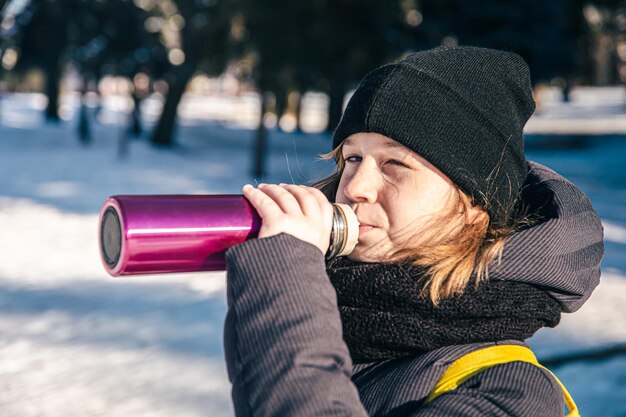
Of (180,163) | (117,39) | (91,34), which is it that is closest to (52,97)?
(91,34)

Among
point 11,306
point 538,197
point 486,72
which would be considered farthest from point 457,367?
point 11,306

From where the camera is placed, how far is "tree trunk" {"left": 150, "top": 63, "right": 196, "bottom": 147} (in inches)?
645

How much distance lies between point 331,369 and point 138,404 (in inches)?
90.6

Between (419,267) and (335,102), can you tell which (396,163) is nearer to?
(419,267)

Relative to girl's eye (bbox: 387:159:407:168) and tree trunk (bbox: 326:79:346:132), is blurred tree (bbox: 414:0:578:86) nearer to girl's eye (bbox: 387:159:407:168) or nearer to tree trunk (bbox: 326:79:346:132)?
tree trunk (bbox: 326:79:346:132)

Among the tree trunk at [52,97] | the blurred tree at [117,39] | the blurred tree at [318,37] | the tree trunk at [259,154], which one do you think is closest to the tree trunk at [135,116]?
the blurred tree at [117,39]

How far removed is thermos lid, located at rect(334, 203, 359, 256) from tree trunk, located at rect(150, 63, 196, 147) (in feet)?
51.0

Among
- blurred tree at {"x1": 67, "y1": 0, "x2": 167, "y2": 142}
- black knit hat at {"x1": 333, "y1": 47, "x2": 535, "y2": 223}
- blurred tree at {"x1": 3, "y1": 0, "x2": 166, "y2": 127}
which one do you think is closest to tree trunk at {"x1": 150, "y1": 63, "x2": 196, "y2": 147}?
blurred tree at {"x1": 67, "y1": 0, "x2": 167, "y2": 142}

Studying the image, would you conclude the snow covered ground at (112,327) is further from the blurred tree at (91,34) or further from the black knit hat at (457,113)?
the blurred tree at (91,34)

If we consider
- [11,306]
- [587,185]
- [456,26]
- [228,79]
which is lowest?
[228,79]

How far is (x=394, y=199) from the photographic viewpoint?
1212 millimetres

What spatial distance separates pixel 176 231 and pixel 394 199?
0.39m

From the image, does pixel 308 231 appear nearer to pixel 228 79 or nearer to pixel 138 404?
pixel 138 404

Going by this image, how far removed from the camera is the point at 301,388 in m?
0.96
